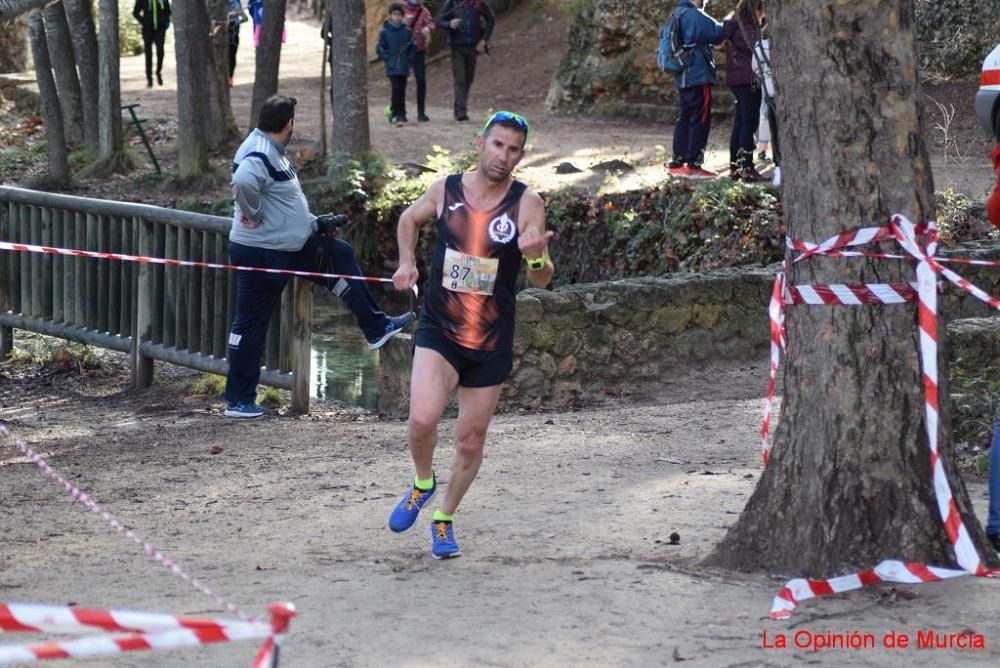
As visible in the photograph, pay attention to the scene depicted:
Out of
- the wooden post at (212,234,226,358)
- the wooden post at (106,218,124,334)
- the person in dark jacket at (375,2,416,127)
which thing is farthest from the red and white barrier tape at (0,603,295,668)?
the person in dark jacket at (375,2,416,127)

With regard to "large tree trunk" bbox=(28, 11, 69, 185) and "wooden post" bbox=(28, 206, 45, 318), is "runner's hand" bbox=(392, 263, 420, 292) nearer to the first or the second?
"wooden post" bbox=(28, 206, 45, 318)

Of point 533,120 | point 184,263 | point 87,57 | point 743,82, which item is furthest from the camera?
point 533,120

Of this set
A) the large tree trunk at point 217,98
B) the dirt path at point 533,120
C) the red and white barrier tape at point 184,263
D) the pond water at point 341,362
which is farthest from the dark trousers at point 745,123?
the large tree trunk at point 217,98

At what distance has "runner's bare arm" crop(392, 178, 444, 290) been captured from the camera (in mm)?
6324

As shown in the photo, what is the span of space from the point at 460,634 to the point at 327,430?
4.65m

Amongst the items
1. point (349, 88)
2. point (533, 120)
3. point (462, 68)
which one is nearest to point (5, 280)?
point (349, 88)

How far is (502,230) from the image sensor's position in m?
6.20

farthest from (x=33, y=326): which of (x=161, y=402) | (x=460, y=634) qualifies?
(x=460, y=634)

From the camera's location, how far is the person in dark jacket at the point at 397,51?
73.3 ft

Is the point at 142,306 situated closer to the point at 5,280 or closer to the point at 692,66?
the point at 5,280

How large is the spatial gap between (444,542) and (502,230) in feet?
4.41

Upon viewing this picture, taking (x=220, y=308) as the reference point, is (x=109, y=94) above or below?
above

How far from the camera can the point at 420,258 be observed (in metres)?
16.2

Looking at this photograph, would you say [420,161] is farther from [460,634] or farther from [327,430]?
[460,634]
